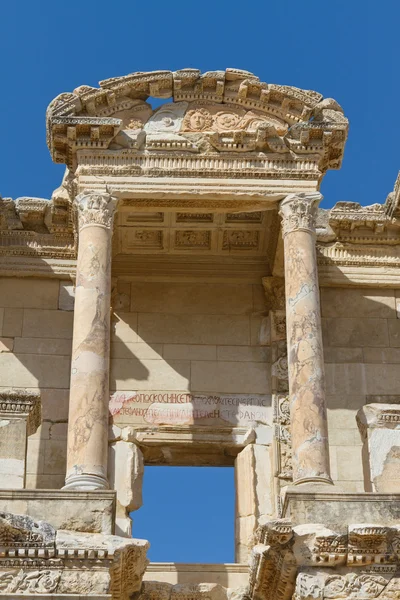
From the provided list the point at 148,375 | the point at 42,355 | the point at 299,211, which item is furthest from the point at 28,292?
the point at 299,211

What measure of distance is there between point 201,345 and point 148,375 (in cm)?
99

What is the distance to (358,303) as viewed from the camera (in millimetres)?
19016

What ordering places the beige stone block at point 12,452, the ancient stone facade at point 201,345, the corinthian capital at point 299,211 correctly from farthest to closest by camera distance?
the corinthian capital at point 299,211 < the beige stone block at point 12,452 < the ancient stone facade at point 201,345

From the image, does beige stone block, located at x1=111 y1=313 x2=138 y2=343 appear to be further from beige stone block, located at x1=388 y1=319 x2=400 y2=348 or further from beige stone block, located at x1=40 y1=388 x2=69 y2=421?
beige stone block, located at x1=388 y1=319 x2=400 y2=348

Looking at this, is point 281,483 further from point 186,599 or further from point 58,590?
point 58,590

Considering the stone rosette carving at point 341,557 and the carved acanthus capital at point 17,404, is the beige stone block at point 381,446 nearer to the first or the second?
the stone rosette carving at point 341,557

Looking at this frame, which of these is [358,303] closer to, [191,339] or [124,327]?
[191,339]

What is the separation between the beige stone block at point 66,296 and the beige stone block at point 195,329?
112cm

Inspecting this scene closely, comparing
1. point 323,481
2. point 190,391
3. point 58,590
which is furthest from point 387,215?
point 58,590

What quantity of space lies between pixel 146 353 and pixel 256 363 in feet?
5.67

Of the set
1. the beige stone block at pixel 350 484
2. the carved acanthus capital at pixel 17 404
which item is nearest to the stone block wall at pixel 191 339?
the beige stone block at pixel 350 484

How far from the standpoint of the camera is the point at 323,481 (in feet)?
48.0

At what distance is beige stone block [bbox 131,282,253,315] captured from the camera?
18.9m

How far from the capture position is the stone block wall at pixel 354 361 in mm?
17656
